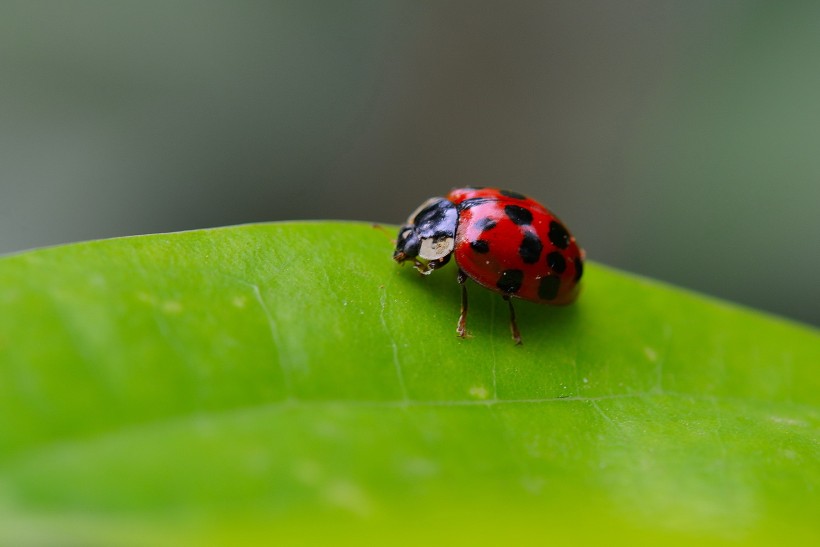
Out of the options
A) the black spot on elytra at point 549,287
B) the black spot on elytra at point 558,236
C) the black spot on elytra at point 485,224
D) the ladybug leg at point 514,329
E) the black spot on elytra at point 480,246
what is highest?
the black spot on elytra at point 485,224

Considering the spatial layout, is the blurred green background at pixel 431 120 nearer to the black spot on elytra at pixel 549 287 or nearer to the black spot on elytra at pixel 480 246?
the black spot on elytra at pixel 549 287

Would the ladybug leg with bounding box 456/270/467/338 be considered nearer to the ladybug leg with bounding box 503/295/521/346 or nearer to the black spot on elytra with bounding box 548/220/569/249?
the ladybug leg with bounding box 503/295/521/346

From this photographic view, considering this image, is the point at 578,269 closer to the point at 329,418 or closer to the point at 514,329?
the point at 514,329

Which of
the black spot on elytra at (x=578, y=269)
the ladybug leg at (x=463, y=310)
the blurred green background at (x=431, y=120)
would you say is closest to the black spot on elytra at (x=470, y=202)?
the ladybug leg at (x=463, y=310)

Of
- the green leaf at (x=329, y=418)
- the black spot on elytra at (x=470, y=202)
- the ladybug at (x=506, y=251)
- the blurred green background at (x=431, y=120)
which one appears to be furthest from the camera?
the blurred green background at (x=431, y=120)

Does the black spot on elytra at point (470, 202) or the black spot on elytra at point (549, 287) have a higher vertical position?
the black spot on elytra at point (470, 202)

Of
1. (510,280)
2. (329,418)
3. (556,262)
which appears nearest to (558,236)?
(556,262)
